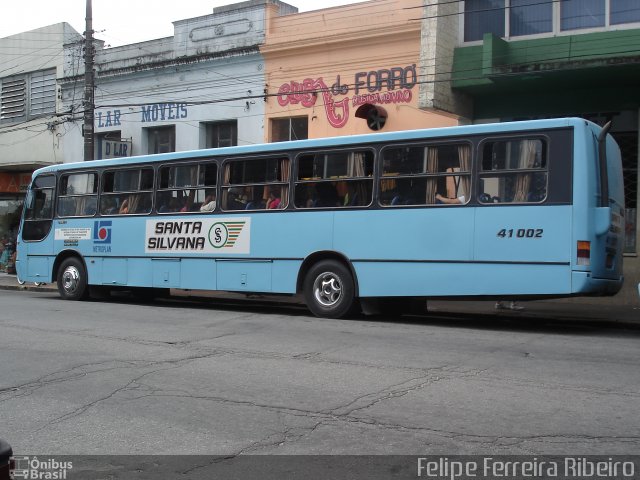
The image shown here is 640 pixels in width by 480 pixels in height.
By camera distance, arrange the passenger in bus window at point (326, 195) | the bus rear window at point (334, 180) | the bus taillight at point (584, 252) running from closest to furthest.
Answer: the bus taillight at point (584, 252) < the bus rear window at point (334, 180) < the passenger in bus window at point (326, 195)

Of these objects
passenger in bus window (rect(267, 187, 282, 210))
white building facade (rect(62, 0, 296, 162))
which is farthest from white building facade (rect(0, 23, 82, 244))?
passenger in bus window (rect(267, 187, 282, 210))

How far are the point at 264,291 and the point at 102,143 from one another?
12.3m

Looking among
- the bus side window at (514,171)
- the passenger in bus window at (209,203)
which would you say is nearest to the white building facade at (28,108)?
the passenger in bus window at (209,203)

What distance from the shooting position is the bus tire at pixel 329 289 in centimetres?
1266

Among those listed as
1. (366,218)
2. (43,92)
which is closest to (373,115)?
(366,218)

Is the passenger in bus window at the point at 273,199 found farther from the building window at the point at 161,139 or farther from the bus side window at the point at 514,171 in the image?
the building window at the point at 161,139

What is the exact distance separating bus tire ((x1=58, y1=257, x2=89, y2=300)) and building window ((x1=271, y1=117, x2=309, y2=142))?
720 cm

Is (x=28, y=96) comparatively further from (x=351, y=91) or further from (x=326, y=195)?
(x=326, y=195)

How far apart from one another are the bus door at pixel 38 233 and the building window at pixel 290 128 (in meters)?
6.75

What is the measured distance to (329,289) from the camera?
42.5 feet

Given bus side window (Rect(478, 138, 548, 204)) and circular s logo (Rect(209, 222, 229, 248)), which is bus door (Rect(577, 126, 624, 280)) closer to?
bus side window (Rect(478, 138, 548, 204))

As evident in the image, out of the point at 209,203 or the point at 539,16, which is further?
the point at 539,16

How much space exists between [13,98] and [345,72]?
596 inches

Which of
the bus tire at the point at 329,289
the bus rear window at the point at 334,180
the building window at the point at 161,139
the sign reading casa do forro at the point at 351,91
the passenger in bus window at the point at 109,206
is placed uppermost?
the sign reading casa do forro at the point at 351,91
